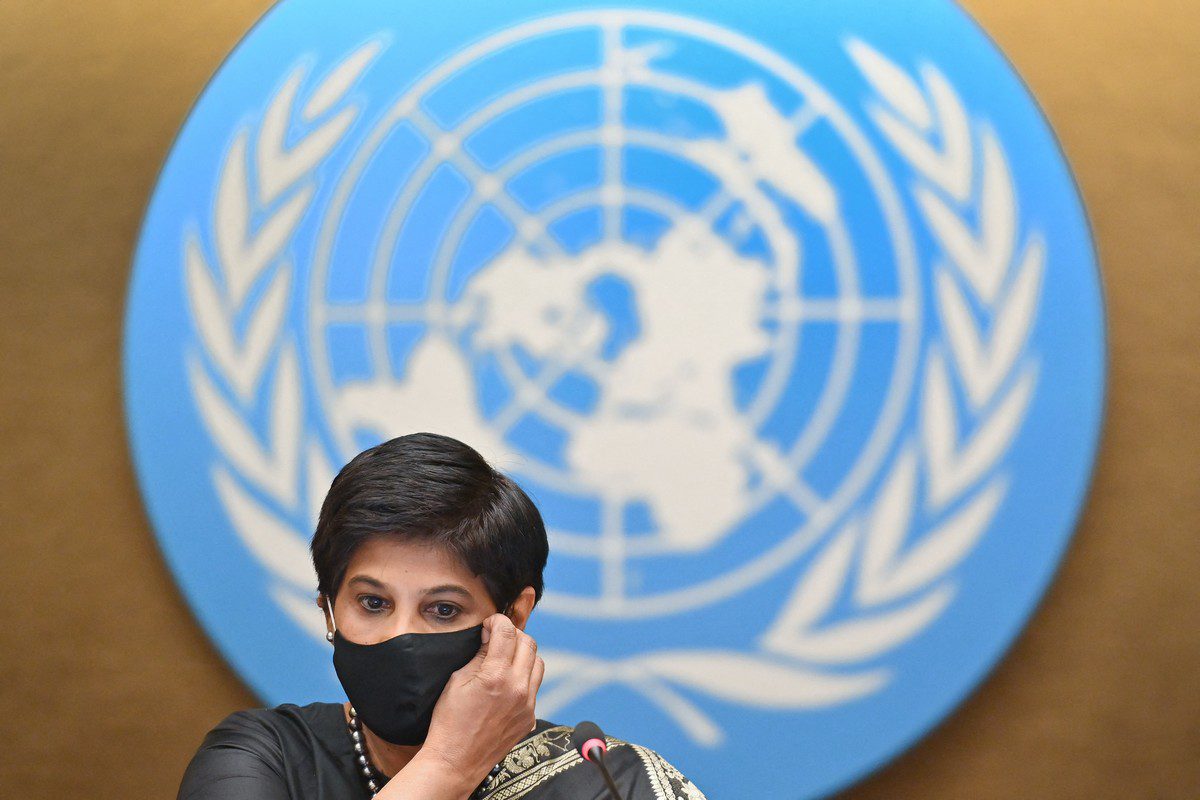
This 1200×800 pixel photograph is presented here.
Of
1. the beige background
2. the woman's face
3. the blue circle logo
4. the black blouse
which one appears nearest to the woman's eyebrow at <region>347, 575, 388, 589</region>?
the woman's face

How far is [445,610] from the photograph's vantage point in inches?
55.4

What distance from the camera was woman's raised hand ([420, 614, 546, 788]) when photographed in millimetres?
1344

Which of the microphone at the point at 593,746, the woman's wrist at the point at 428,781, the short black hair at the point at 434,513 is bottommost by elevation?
the woman's wrist at the point at 428,781

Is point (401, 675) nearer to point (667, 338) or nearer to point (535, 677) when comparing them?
point (535, 677)

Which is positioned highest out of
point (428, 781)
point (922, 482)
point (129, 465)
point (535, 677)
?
point (129, 465)

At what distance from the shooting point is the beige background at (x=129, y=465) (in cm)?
188

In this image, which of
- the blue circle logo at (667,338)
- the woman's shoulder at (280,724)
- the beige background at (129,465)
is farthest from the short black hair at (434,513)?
the beige background at (129,465)

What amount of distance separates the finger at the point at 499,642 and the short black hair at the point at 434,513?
0.05 meters

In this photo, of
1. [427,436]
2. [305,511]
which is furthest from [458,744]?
[305,511]

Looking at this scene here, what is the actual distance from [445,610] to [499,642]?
8 cm

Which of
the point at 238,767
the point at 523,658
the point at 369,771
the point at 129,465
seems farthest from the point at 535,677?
the point at 129,465

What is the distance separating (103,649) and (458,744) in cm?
108

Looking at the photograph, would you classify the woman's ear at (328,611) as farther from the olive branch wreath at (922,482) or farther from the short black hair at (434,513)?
the olive branch wreath at (922,482)

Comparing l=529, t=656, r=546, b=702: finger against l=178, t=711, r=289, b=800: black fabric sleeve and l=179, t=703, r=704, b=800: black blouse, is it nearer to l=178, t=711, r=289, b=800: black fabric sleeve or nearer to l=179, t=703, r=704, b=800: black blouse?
l=179, t=703, r=704, b=800: black blouse
